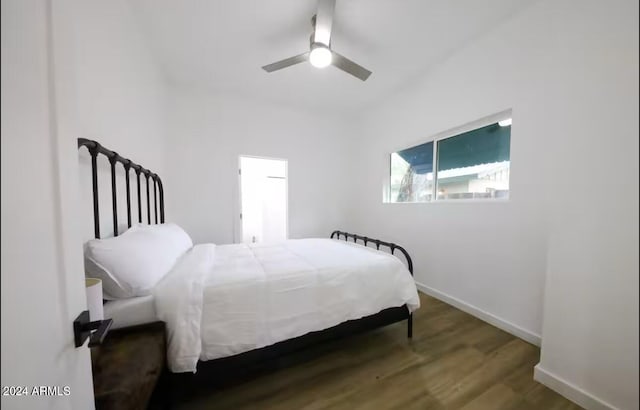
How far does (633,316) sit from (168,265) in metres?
1.89

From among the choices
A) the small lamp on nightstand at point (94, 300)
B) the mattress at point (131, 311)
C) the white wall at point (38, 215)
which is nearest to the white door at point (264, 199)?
the mattress at point (131, 311)

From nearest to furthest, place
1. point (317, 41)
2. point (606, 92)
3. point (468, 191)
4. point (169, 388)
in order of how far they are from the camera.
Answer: point (606, 92) → point (169, 388) → point (317, 41) → point (468, 191)

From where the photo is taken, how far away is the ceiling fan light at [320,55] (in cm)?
180

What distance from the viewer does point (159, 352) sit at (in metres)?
0.95

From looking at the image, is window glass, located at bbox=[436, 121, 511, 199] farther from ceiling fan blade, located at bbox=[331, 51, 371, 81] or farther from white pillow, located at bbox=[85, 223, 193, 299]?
white pillow, located at bbox=[85, 223, 193, 299]

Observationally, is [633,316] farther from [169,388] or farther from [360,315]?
[169,388]

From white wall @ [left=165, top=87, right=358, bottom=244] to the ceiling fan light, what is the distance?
1.73 meters

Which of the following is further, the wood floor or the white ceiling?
the white ceiling

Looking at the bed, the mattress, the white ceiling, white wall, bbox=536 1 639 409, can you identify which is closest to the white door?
the white ceiling

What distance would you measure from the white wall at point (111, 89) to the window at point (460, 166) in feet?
9.05

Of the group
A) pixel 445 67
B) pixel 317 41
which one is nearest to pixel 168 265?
pixel 317 41

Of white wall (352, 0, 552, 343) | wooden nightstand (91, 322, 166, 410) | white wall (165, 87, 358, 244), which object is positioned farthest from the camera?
white wall (165, 87, 358, 244)

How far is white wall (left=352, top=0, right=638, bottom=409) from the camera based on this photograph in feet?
1.91

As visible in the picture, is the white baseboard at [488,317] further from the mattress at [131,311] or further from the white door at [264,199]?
the mattress at [131,311]
